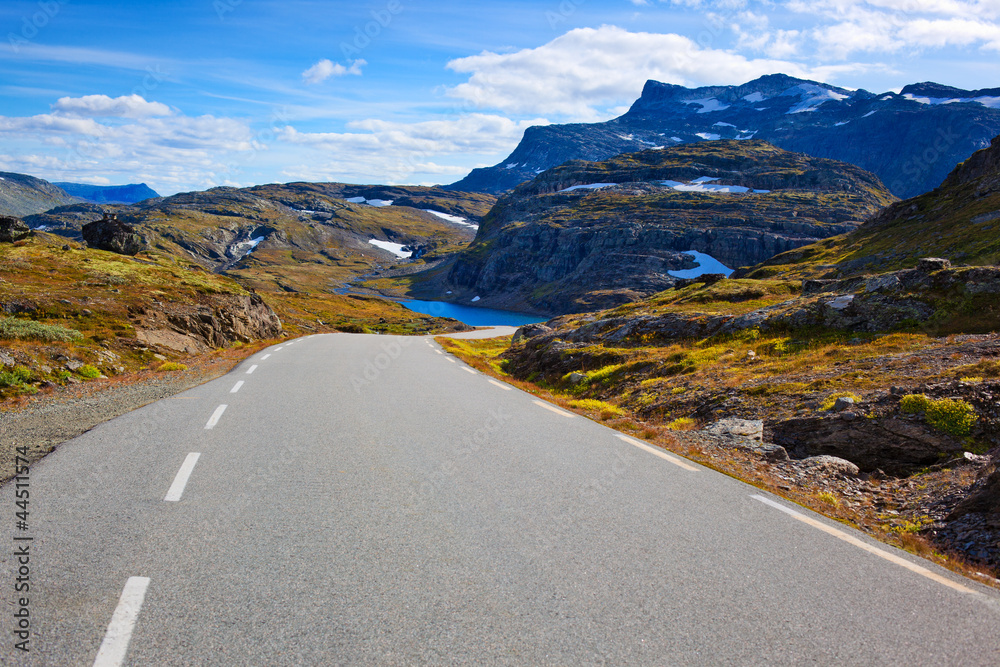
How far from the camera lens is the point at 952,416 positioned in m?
7.39

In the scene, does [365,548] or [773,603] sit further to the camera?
[365,548]

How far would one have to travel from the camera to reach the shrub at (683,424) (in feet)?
33.9

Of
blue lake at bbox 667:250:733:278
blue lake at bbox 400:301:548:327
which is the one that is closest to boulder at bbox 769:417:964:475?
blue lake at bbox 400:301:548:327

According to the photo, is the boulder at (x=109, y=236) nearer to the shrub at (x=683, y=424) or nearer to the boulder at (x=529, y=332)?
the boulder at (x=529, y=332)

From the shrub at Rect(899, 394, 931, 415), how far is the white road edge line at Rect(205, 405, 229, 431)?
11.6 meters

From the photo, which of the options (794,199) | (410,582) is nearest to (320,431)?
(410,582)

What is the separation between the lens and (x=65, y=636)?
3182 mm

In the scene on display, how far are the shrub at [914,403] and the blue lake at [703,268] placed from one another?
509 ft

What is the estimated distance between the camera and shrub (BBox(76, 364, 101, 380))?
50.1 feet

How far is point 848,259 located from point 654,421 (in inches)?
2451

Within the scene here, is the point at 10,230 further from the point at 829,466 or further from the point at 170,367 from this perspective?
the point at 829,466

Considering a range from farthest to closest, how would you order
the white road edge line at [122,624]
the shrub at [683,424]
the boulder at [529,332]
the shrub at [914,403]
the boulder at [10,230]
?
the boulder at [10,230]
the boulder at [529,332]
the shrub at [683,424]
the shrub at [914,403]
the white road edge line at [122,624]

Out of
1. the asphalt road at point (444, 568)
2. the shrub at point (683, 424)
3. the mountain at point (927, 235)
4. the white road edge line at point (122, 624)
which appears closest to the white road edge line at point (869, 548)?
the asphalt road at point (444, 568)

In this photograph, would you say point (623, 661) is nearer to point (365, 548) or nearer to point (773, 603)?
point (773, 603)
